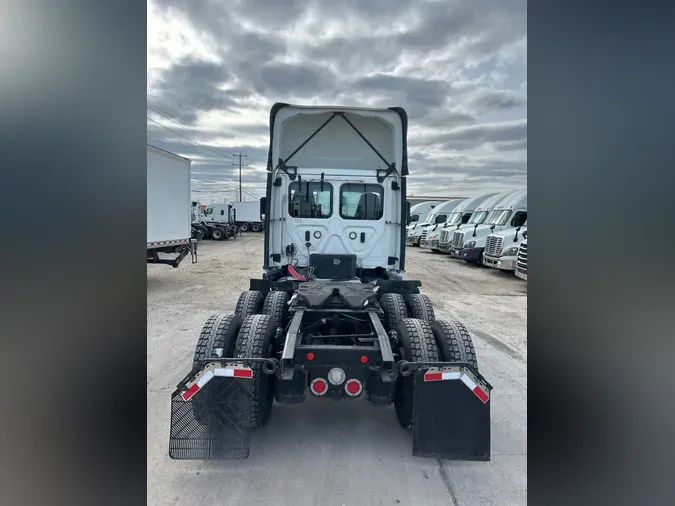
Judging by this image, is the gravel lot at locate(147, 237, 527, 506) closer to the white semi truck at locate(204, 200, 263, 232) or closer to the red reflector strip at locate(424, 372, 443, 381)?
the red reflector strip at locate(424, 372, 443, 381)

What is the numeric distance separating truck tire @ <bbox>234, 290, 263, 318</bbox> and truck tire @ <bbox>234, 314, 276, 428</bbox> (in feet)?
4.50

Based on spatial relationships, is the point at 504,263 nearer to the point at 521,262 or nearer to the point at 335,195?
the point at 521,262

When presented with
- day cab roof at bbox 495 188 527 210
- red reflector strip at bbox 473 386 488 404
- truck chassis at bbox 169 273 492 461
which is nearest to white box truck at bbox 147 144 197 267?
truck chassis at bbox 169 273 492 461

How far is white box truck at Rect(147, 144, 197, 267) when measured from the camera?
35.6 ft

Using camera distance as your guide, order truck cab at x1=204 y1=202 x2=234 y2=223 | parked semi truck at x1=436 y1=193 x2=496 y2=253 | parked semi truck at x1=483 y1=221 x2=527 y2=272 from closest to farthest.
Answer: parked semi truck at x1=483 y1=221 x2=527 y2=272 → parked semi truck at x1=436 y1=193 x2=496 y2=253 → truck cab at x1=204 y1=202 x2=234 y2=223

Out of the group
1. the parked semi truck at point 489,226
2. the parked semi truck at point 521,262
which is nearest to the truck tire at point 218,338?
the parked semi truck at point 521,262

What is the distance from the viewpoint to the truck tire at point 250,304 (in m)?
5.01

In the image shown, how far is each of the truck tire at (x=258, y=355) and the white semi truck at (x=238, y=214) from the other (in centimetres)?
3156

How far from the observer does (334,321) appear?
4.14 metres

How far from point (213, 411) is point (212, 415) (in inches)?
1.4
